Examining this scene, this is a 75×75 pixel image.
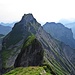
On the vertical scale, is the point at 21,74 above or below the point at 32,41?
below

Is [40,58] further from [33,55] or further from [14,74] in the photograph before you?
[14,74]

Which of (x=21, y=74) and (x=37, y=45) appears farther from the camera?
(x=37, y=45)

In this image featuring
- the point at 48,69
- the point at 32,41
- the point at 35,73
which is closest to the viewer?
the point at 35,73

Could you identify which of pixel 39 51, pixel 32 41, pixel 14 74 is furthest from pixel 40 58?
pixel 14 74

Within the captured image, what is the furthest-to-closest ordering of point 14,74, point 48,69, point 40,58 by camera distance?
1. point 40,58
2. point 48,69
3. point 14,74

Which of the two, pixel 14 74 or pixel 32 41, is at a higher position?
pixel 32 41

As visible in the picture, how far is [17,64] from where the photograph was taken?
5477 inches

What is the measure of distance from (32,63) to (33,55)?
4449 millimetres

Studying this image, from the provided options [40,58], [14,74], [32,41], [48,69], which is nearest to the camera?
[14,74]

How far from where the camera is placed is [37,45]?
5458 inches

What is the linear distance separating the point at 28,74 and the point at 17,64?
47.8m

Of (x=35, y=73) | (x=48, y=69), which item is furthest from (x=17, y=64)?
(x=35, y=73)

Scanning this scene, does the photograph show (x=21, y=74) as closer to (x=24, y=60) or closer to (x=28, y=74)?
(x=28, y=74)

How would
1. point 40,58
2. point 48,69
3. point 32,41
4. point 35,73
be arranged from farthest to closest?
point 32,41 → point 40,58 → point 48,69 → point 35,73
